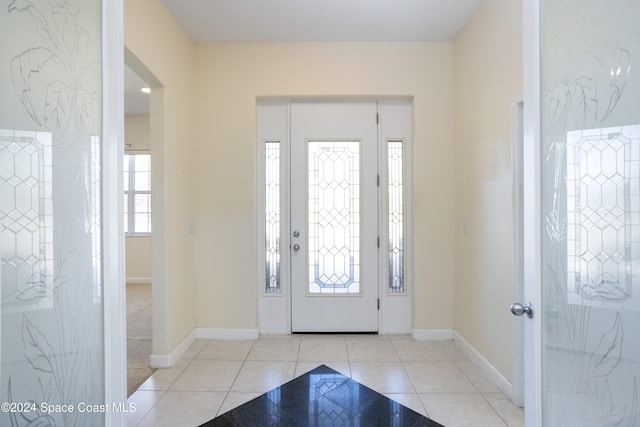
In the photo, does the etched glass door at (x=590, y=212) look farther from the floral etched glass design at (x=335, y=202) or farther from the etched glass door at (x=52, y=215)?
the floral etched glass design at (x=335, y=202)

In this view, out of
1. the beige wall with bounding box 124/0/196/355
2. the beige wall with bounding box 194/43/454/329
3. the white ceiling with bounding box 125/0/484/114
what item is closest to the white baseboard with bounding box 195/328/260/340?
the beige wall with bounding box 194/43/454/329

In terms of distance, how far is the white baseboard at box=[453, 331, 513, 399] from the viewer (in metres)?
2.18

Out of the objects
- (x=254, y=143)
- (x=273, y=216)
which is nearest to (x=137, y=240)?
(x=273, y=216)

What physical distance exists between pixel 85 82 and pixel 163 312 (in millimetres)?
2105

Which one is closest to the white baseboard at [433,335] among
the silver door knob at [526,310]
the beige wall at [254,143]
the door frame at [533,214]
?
the beige wall at [254,143]

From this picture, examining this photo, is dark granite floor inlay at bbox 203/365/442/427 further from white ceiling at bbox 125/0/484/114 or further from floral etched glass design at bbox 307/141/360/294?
white ceiling at bbox 125/0/484/114

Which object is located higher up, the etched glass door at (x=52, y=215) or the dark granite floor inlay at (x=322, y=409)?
the etched glass door at (x=52, y=215)

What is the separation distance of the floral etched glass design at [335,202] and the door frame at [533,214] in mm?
2154

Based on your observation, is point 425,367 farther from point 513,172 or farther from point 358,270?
point 513,172

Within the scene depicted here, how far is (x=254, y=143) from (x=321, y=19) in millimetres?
1286

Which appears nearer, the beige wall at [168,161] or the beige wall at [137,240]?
the beige wall at [168,161]

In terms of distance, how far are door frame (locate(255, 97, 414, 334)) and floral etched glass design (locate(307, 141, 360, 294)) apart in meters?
0.25

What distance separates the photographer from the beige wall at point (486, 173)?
7.22 feet

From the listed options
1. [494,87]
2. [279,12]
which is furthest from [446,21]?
[279,12]
